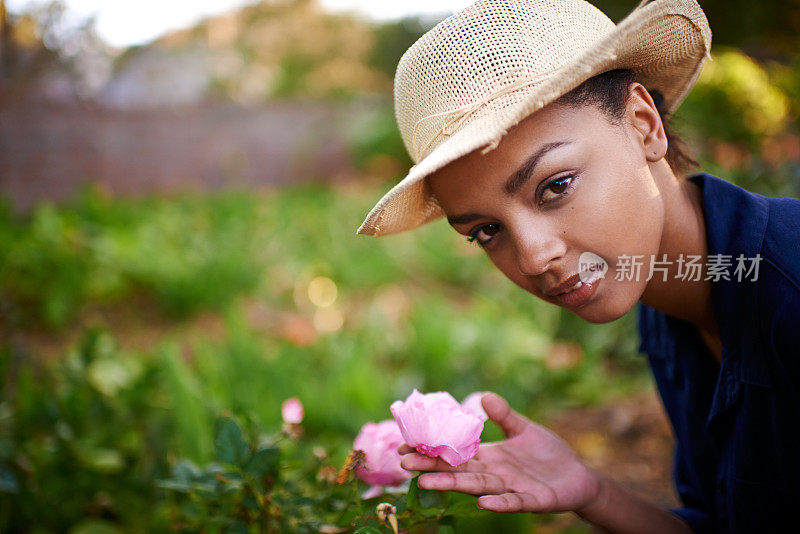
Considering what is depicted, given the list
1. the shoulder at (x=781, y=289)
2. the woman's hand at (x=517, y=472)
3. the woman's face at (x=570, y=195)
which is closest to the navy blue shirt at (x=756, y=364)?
the shoulder at (x=781, y=289)

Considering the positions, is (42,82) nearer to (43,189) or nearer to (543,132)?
(43,189)

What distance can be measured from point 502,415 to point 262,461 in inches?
17.4

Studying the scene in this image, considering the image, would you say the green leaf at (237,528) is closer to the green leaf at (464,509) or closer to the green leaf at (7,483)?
the green leaf at (464,509)

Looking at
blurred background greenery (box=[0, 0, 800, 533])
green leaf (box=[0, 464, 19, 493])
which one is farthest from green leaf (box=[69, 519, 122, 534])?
green leaf (box=[0, 464, 19, 493])

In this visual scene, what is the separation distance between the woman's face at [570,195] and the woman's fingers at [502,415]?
0.22m

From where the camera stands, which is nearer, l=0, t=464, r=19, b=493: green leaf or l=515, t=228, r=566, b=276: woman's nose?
l=515, t=228, r=566, b=276: woman's nose

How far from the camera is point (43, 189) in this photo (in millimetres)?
5340

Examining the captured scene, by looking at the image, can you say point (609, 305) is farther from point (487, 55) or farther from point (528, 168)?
point (487, 55)

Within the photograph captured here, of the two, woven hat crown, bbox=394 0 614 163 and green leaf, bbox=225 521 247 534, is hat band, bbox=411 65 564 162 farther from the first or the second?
green leaf, bbox=225 521 247 534

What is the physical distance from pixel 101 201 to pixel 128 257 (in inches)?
51.0

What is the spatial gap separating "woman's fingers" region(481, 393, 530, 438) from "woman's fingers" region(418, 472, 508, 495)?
14cm

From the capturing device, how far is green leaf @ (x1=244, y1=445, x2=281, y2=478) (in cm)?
97

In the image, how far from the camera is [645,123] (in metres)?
1.04

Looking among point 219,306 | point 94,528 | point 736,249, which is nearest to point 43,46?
point 219,306
